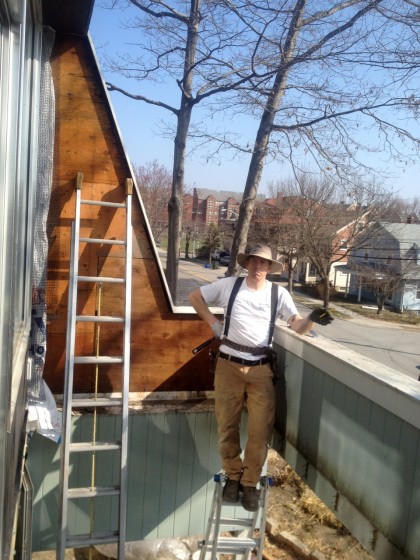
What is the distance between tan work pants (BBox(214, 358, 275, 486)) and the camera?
3821 millimetres

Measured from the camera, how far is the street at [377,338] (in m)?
19.4

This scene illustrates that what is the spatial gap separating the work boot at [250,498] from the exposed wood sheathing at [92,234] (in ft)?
5.06

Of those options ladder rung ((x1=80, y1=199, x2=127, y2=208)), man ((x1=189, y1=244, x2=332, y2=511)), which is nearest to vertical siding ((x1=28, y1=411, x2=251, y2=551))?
man ((x1=189, y1=244, x2=332, y2=511))

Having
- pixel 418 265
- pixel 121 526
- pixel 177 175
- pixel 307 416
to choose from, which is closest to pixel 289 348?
pixel 307 416

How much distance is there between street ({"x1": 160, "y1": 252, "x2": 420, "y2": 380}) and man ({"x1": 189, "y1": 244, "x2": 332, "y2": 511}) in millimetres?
13323

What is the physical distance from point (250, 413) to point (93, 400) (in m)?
1.24

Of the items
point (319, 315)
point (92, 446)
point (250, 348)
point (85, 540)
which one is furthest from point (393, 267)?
point (85, 540)

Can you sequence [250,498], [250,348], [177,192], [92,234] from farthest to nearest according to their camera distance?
[177,192], [92,234], [250,348], [250,498]

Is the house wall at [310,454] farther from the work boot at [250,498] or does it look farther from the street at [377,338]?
the street at [377,338]

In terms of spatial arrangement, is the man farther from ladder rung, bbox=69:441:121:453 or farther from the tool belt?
ladder rung, bbox=69:441:121:453

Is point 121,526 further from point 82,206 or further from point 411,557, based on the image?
point 82,206

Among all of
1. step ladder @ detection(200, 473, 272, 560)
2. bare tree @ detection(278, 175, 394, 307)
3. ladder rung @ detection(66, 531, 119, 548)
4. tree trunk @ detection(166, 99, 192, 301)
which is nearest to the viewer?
ladder rung @ detection(66, 531, 119, 548)

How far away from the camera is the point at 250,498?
3.74m

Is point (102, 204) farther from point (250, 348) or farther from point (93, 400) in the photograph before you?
point (250, 348)
